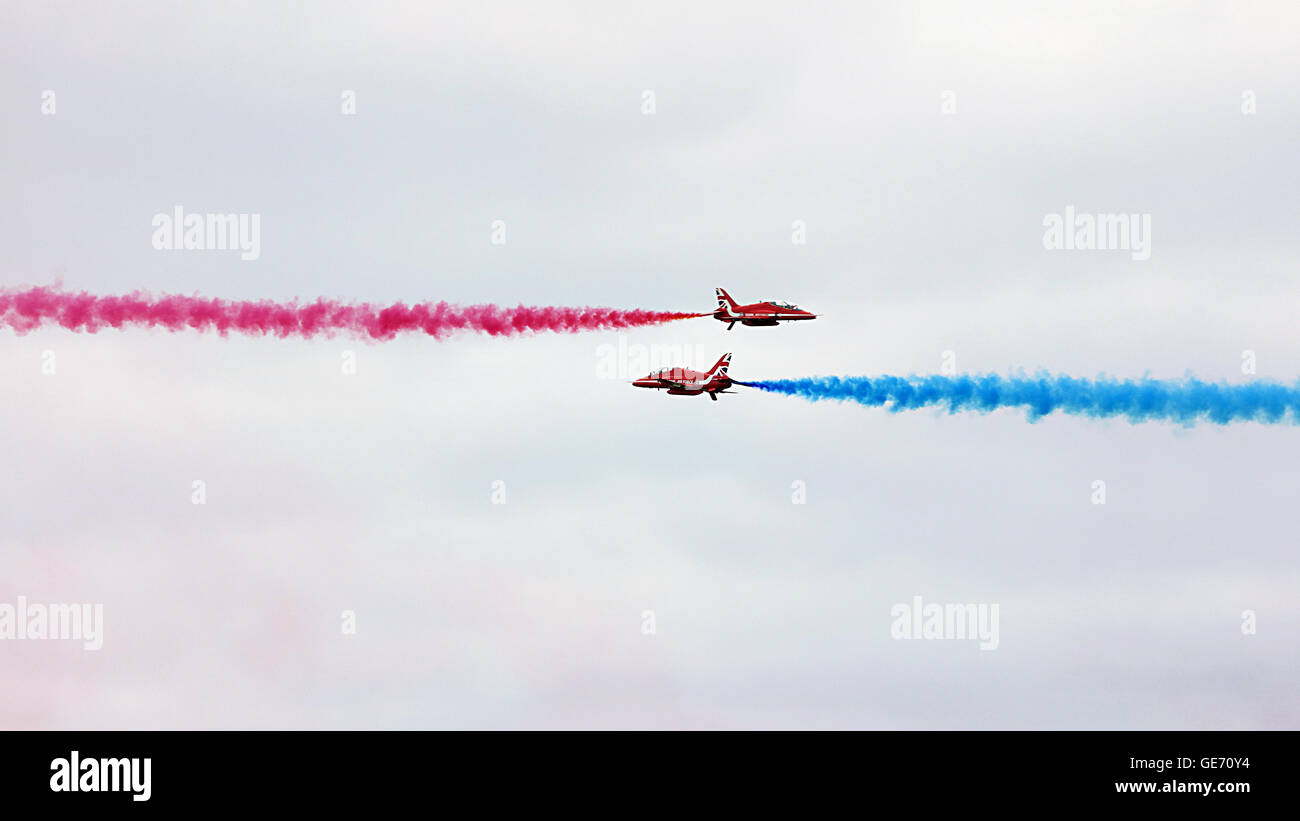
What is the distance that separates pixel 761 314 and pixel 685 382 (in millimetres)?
6162

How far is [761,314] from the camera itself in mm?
140125

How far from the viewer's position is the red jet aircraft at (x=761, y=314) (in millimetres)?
140125

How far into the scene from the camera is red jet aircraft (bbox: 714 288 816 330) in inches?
5517

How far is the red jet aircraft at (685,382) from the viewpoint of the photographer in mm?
137000

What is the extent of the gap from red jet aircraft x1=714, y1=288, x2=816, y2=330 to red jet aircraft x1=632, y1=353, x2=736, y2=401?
3898 mm

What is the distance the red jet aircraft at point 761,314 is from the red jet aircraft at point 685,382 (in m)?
3.90

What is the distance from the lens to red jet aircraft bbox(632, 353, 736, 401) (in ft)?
449

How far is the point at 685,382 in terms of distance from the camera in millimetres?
137000
